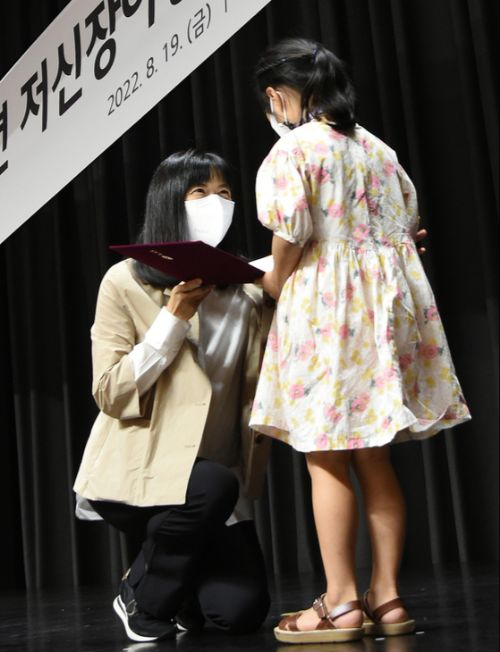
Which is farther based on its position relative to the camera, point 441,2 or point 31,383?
point 31,383

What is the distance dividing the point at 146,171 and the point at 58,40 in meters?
1.64

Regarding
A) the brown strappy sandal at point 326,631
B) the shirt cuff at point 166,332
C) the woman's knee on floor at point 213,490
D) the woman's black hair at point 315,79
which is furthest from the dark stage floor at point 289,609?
the woman's black hair at point 315,79

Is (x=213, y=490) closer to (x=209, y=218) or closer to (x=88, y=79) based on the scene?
(x=209, y=218)

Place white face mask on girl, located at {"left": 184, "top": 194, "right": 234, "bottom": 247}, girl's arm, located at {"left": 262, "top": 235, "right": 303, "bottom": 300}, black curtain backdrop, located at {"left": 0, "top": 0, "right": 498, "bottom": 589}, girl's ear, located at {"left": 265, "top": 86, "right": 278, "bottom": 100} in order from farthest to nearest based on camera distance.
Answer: black curtain backdrop, located at {"left": 0, "top": 0, "right": 498, "bottom": 589}
white face mask on girl, located at {"left": 184, "top": 194, "right": 234, "bottom": 247}
girl's ear, located at {"left": 265, "top": 86, "right": 278, "bottom": 100}
girl's arm, located at {"left": 262, "top": 235, "right": 303, "bottom": 300}

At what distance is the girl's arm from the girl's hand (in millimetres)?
123

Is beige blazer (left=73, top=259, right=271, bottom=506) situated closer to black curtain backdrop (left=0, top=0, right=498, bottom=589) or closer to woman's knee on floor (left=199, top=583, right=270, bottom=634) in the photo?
woman's knee on floor (left=199, top=583, right=270, bottom=634)

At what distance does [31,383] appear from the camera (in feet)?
13.6

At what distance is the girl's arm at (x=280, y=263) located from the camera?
1.71 metres

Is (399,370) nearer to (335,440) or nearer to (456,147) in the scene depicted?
(335,440)

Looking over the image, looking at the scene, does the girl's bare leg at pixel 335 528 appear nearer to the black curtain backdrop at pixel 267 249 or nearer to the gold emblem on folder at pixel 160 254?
the gold emblem on folder at pixel 160 254

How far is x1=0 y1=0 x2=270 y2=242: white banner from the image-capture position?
2109mm

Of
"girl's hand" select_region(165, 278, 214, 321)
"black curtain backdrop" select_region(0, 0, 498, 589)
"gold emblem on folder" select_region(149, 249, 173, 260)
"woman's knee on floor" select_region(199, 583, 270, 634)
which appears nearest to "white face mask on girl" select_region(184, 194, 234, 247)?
"girl's hand" select_region(165, 278, 214, 321)

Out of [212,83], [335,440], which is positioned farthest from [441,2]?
[335,440]

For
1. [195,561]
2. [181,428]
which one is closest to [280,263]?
[181,428]
